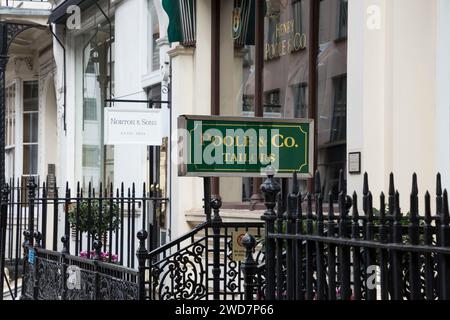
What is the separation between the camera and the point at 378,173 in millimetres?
7848

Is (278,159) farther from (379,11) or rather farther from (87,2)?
(87,2)

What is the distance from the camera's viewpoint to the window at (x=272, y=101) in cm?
1071

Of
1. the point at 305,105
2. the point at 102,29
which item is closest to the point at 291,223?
the point at 305,105

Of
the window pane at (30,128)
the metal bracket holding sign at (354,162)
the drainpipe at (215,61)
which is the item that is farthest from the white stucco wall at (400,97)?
the window pane at (30,128)

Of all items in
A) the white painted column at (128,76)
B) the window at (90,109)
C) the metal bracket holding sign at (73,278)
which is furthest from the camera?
the window at (90,109)

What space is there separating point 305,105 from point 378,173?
225 centimetres

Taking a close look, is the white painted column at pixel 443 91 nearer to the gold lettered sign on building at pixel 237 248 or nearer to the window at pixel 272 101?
the gold lettered sign on building at pixel 237 248

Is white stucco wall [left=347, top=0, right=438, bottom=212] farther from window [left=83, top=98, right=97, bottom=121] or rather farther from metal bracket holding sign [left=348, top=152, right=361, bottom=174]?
window [left=83, top=98, right=97, bottom=121]

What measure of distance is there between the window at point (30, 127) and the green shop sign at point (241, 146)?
16777mm

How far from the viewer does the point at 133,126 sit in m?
12.9

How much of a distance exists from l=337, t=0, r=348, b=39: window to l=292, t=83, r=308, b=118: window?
0.96 m

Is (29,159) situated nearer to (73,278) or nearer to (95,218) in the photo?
(95,218)

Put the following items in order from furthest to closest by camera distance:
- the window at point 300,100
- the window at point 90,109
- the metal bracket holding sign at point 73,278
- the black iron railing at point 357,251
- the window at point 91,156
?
the window at point 90,109
the window at point 91,156
the window at point 300,100
the metal bracket holding sign at point 73,278
the black iron railing at point 357,251

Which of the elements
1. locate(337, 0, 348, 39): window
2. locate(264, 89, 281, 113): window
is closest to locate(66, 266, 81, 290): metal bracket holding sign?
locate(264, 89, 281, 113): window
